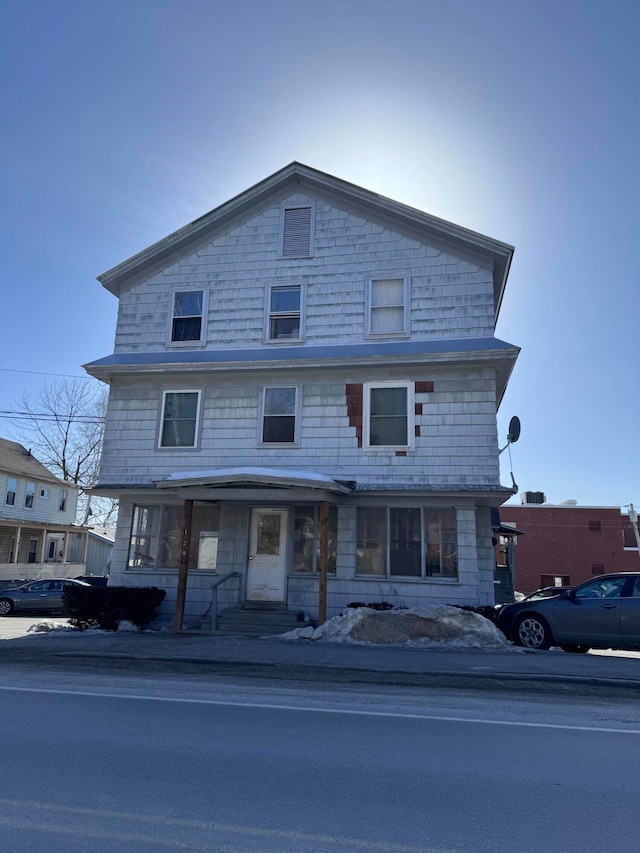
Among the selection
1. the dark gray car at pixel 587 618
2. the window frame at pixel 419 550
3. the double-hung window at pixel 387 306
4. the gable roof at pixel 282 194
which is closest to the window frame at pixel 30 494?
the gable roof at pixel 282 194

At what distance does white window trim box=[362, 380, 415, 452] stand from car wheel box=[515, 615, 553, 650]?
453cm

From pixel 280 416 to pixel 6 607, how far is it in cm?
1296

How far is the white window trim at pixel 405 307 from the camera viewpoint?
51.2 ft

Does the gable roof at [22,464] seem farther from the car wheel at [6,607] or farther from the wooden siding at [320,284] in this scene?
the wooden siding at [320,284]

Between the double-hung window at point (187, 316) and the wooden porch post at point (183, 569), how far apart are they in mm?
4587

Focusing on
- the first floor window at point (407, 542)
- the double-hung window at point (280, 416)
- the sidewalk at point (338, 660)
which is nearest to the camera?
the sidewalk at point (338, 660)

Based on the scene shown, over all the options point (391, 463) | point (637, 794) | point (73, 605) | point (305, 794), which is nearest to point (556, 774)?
point (637, 794)

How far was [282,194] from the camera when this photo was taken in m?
17.3

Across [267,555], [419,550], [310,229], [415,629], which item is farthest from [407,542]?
[310,229]

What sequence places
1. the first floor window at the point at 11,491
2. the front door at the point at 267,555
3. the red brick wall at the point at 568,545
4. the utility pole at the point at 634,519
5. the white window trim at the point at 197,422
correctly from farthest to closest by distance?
the red brick wall at the point at 568,545 < the utility pole at the point at 634,519 < the first floor window at the point at 11,491 < the white window trim at the point at 197,422 < the front door at the point at 267,555

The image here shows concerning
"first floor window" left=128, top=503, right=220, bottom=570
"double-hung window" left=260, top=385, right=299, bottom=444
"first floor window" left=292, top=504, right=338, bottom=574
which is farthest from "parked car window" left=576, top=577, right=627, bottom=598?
"first floor window" left=128, top=503, right=220, bottom=570

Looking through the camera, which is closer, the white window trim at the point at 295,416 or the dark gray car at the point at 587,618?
the dark gray car at the point at 587,618

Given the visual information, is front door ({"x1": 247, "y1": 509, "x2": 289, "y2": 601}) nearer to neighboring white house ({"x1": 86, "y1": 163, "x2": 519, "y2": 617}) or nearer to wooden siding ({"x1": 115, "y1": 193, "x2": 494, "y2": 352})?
neighboring white house ({"x1": 86, "y1": 163, "x2": 519, "y2": 617})

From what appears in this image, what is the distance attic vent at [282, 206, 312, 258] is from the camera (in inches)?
663
